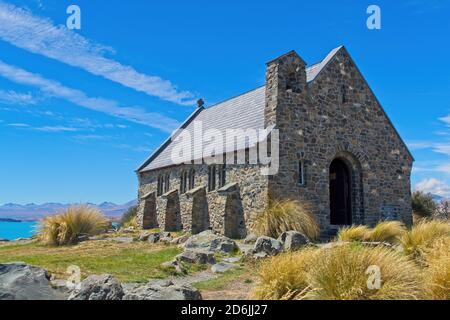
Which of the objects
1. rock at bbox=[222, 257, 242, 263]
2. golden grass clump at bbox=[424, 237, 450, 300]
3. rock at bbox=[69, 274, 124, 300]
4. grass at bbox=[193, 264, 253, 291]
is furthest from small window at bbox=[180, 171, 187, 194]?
golden grass clump at bbox=[424, 237, 450, 300]

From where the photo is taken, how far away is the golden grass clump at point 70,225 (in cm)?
1886

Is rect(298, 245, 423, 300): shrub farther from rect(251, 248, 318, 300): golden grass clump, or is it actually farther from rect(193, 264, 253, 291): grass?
rect(193, 264, 253, 291): grass

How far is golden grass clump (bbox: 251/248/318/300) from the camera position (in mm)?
6809

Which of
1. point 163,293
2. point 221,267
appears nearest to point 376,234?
point 221,267

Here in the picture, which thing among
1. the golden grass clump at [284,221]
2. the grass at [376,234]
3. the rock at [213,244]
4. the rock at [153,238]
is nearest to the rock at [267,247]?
the rock at [213,244]

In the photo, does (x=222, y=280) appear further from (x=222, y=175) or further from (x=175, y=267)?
(x=222, y=175)

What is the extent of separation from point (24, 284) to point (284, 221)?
10.5m

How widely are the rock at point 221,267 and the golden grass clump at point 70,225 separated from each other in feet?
33.7

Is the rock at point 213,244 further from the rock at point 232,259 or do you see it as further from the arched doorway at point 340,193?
the arched doorway at point 340,193

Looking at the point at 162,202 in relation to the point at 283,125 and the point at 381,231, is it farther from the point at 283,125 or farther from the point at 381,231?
the point at 381,231

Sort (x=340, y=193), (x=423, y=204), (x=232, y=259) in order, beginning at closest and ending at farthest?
(x=232, y=259) → (x=340, y=193) → (x=423, y=204)

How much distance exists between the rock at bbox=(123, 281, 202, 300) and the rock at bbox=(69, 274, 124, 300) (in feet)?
0.62

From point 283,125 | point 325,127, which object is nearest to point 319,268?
point 283,125

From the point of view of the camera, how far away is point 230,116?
24.0 metres
